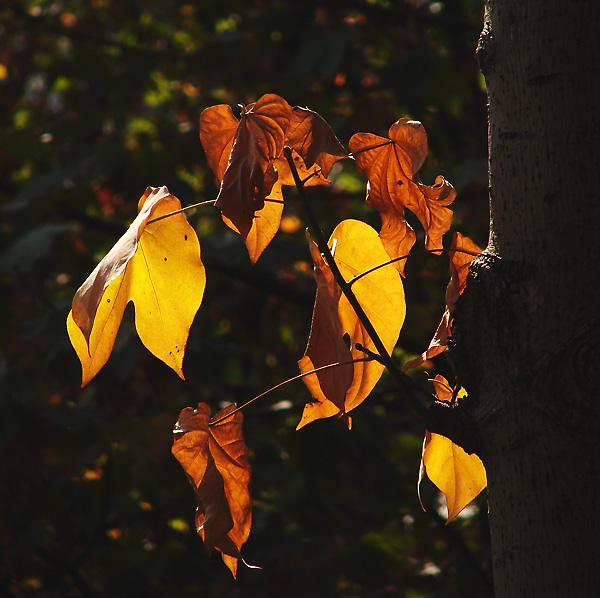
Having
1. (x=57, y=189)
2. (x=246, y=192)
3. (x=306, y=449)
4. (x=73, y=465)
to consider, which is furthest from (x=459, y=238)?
(x=57, y=189)

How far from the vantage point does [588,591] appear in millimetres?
448

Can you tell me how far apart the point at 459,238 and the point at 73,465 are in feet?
4.49

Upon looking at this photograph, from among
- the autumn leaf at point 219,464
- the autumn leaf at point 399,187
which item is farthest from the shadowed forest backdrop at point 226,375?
the autumn leaf at point 399,187

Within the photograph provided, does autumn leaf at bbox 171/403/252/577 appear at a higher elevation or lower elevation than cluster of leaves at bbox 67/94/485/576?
lower

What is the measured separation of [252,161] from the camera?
1.55 ft

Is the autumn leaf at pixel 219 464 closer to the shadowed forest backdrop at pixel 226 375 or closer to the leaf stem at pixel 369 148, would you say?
the leaf stem at pixel 369 148

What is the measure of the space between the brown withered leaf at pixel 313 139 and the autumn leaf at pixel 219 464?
0.76ft

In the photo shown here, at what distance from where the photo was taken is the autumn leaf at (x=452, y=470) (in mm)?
628

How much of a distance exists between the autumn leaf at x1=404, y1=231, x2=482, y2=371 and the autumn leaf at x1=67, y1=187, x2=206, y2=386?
18 cm

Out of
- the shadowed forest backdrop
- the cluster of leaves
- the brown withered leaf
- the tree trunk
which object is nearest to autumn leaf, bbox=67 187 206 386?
the cluster of leaves

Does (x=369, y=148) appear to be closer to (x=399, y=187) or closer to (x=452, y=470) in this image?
(x=399, y=187)

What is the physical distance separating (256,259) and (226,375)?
4.10ft

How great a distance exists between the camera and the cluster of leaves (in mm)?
488

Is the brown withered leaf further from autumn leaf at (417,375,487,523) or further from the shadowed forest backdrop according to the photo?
the shadowed forest backdrop
